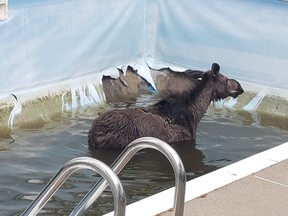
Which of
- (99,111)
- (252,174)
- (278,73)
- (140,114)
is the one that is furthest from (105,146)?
(278,73)

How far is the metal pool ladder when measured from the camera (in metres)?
4.11

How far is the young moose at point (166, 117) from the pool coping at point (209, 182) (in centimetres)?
223

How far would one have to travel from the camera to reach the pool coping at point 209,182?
227 inches

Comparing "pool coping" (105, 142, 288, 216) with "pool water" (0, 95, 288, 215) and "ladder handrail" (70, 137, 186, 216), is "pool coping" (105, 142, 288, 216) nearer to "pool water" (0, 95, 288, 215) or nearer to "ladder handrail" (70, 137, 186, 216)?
"ladder handrail" (70, 137, 186, 216)

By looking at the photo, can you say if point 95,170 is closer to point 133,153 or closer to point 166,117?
point 133,153

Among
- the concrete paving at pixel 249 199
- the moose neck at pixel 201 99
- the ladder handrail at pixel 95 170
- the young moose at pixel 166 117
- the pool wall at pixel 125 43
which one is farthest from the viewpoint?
the pool wall at pixel 125 43

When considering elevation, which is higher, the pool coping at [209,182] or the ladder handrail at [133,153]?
Answer: the ladder handrail at [133,153]

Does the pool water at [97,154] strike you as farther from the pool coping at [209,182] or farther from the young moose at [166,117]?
the pool coping at [209,182]

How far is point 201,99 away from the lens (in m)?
9.95

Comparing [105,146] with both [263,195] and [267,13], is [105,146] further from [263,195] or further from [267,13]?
[267,13]

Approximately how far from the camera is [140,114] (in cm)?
917

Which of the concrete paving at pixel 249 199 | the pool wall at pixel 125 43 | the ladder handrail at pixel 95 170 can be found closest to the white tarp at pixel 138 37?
the pool wall at pixel 125 43

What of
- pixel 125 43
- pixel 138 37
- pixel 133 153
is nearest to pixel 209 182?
pixel 133 153

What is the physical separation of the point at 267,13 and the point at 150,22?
214 cm
